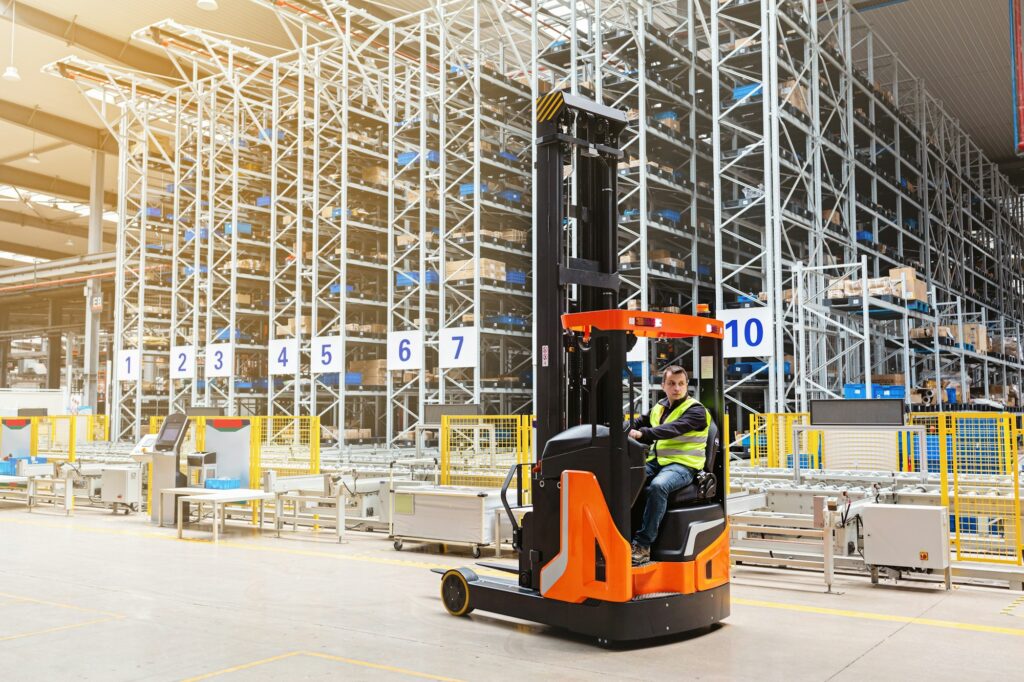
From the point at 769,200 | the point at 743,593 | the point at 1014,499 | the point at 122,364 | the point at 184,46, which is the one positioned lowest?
the point at 743,593

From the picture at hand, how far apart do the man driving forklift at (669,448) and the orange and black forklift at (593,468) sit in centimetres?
8

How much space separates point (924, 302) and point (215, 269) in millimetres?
18101

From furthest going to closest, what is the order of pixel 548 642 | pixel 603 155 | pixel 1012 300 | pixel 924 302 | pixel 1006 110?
pixel 1012 300
pixel 1006 110
pixel 924 302
pixel 603 155
pixel 548 642

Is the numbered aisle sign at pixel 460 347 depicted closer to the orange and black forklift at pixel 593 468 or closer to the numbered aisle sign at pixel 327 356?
the numbered aisle sign at pixel 327 356

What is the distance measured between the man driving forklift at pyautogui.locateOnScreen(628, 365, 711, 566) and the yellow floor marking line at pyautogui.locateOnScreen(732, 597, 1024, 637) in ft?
5.45

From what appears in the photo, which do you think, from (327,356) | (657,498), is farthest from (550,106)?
(327,356)

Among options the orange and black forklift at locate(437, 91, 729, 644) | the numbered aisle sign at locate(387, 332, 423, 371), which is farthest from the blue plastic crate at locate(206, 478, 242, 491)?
the numbered aisle sign at locate(387, 332, 423, 371)

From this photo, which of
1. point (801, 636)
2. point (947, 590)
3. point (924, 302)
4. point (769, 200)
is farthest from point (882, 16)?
point (801, 636)

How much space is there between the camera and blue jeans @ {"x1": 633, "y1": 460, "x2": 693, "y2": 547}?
571 cm

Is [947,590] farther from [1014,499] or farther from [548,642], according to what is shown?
[548,642]

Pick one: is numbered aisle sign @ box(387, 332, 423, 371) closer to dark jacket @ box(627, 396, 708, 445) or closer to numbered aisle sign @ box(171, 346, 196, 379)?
numbered aisle sign @ box(171, 346, 196, 379)

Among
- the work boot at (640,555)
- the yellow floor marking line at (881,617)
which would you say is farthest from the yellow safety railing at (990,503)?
the work boot at (640,555)

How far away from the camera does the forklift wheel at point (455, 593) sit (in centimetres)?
639

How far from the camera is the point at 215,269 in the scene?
2508cm
